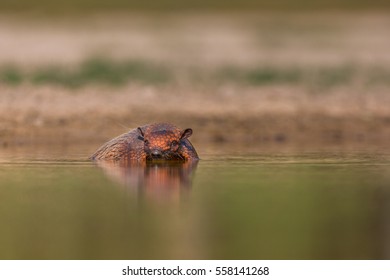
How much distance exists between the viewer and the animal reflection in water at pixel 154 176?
1092cm

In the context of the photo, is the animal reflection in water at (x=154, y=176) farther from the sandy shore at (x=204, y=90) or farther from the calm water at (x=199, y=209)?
the sandy shore at (x=204, y=90)

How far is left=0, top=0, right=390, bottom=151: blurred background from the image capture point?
19.2 meters

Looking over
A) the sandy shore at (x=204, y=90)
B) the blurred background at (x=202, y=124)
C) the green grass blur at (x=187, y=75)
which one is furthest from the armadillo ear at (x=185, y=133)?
the green grass blur at (x=187, y=75)

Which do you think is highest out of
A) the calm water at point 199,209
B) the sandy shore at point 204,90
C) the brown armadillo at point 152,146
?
the sandy shore at point 204,90

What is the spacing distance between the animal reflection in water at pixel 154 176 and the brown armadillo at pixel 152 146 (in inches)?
4.5

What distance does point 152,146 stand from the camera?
13.6 m

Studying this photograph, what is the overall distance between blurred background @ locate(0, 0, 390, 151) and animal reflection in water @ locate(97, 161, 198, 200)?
174 inches

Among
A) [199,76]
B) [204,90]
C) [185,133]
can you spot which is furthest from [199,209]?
[199,76]

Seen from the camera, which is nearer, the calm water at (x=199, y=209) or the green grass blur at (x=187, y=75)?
the calm water at (x=199, y=209)

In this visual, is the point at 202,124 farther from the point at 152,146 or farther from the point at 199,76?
the point at 152,146

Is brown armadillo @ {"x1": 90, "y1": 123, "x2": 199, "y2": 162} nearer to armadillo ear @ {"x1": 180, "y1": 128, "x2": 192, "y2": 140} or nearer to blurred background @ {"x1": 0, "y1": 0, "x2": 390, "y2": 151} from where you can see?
armadillo ear @ {"x1": 180, "y1": 128, "x2": 192, "y2": 140}

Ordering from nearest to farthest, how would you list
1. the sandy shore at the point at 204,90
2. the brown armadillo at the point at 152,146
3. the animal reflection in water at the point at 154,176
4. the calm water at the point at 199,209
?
the calm water at the point at 199,209, the animal reflection in water at the point at 154,176, the brown armadillo at the point at 152,146, the sandy shore at the point at 204,90

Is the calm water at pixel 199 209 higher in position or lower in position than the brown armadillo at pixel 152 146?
lower
